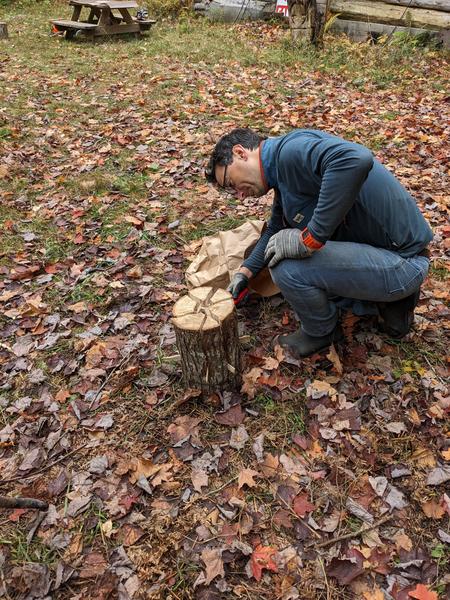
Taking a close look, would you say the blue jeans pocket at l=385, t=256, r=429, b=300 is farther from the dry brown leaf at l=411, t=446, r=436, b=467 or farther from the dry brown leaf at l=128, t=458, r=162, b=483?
the dry brown leaf at l=128, t=458, r=162, b=483

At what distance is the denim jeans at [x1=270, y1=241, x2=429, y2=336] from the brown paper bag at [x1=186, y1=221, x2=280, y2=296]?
0.62m

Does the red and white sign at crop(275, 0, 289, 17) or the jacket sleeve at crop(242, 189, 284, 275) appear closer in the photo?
the jacket sleeve at crop(242, 189, 284, 275)

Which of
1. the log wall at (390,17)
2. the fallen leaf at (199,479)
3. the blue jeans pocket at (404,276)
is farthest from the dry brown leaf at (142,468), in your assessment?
the log wall at (390,17)

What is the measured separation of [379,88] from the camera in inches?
316

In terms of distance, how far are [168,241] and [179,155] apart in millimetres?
2038

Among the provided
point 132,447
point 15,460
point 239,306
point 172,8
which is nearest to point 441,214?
point 239,306

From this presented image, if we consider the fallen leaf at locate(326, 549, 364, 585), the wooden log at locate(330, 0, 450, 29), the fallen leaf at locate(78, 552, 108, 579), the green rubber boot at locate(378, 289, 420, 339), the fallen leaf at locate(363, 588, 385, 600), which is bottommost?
the fallen leaf at locate(363, 588, 385, 600)

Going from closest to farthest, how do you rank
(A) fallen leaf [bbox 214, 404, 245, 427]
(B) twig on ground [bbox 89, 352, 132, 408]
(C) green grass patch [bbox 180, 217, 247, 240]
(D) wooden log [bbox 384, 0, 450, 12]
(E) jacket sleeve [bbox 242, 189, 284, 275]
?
(A) fallen leaf [bbox 214, 404, 245, 427]
(B) twig on ground [bbox 89, 352, 132, 408]
(E) jacket sleeve [bbox 242, 189, 284, 275]
(C) green grass patch [bbox 180, 217, 247, 240]
(D) wooden log [bbox 384, 0, 450, 12]

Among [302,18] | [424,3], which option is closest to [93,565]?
[302,18]

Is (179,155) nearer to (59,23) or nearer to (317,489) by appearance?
(317,489)

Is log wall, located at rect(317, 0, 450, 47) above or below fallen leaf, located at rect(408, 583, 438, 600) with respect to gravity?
above

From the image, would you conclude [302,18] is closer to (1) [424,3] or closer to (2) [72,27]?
(1) [424,3]

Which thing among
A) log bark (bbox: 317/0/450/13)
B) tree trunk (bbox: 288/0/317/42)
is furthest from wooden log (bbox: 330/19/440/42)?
tree trunk (bbox: 288/0/317/42)

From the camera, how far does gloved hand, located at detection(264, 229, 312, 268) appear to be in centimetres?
269
